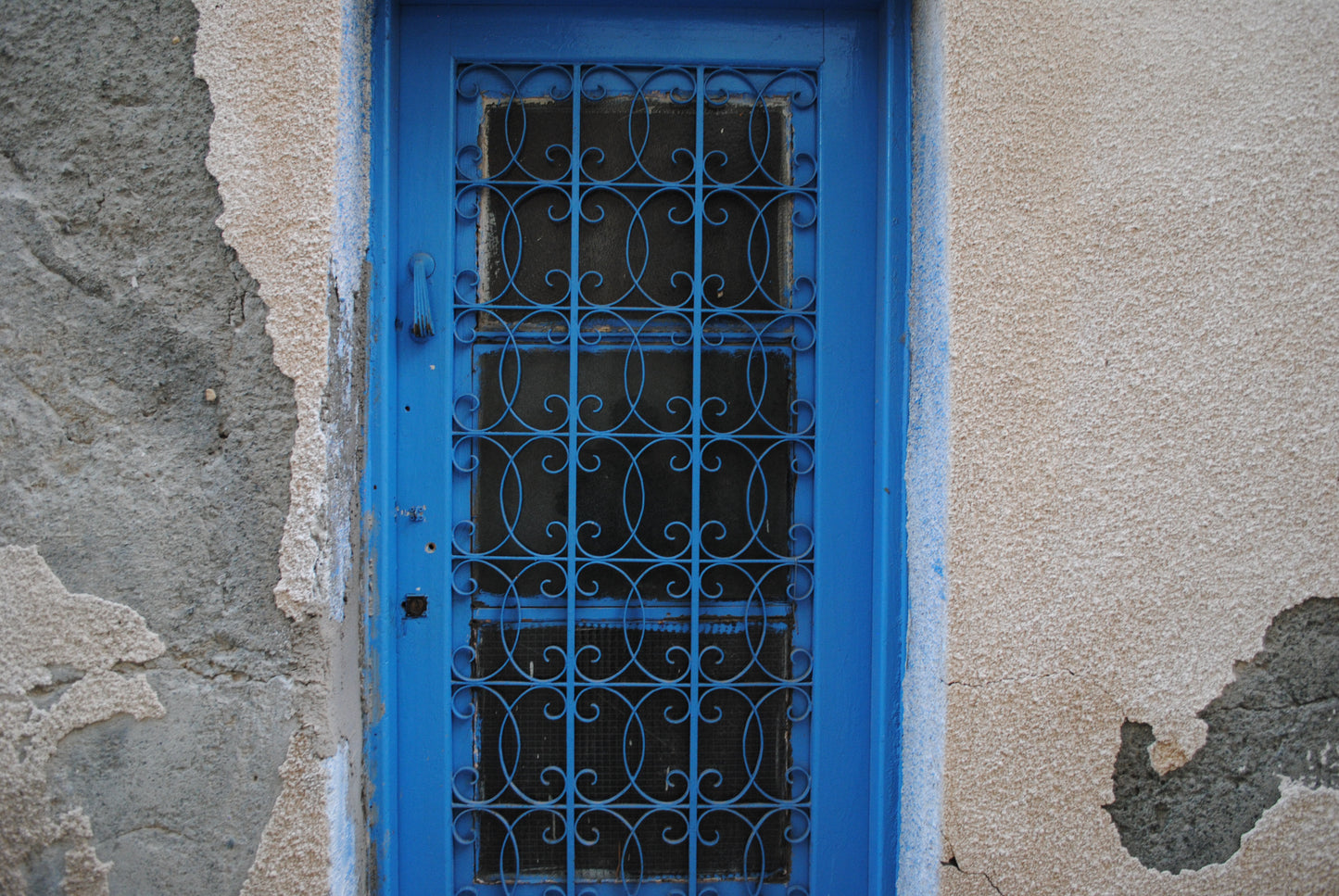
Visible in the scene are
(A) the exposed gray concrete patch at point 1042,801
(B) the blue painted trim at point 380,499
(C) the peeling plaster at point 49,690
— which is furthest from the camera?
(B) the blue painted trim at point 380,499

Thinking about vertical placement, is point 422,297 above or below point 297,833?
above

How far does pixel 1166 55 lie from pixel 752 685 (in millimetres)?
1684

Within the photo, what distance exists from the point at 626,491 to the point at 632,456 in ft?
0.28

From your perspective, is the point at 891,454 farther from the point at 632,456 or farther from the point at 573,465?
the point at 573,465

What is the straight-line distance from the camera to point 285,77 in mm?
1480

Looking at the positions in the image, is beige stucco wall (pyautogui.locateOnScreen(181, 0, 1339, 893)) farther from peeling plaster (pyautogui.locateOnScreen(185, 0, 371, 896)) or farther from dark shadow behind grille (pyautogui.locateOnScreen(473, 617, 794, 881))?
dark shadow behind grille (pyautogui.locateOnScreen(473, 617, 794, 881))

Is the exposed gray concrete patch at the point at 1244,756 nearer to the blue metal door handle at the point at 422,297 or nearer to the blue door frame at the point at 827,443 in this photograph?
the blue door frame at the point at 827,443

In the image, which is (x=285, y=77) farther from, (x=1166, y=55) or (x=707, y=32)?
(x=1166, y=55)

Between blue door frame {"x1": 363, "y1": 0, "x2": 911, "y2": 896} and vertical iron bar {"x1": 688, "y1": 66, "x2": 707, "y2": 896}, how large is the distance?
11.4 inches

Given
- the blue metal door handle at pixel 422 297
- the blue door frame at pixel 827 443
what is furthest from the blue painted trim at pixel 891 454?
the blue metal door handle at pixel 422 297

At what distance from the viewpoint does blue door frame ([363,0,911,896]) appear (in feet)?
5.45

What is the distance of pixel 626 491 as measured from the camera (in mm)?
1710

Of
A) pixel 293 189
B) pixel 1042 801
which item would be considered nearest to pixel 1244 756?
pixel 1042 801

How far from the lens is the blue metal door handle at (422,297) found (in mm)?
1659
